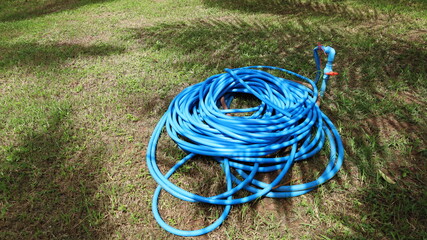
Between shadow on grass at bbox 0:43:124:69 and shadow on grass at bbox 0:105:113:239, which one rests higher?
shadow on grass at bbox 0:43:124:69

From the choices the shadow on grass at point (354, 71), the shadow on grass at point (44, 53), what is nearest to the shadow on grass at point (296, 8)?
the shadow on grass at point (354, 71)

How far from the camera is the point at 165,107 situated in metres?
3.02

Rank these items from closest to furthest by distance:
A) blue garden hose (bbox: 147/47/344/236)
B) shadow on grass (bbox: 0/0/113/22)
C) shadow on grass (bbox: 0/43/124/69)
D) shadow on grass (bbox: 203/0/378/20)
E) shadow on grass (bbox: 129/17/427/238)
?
shadow on grass (bbox: 129/17/427/238) < blue garden hose (bbox: 147/47/344/236) < shadow on grass (bbox: 0/43/124/69) < shadow on grass (bbox: 203/0/378/20) < shadow on grass (bbox: 0/0/113/22)

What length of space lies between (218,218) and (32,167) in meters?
1.69

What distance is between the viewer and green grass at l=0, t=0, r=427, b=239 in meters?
1.91

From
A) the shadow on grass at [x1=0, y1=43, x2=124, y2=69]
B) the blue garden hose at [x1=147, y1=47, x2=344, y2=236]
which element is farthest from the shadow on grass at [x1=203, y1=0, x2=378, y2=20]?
the blue garden hose at [x1=147, y1=47, x2=344, y2=236]

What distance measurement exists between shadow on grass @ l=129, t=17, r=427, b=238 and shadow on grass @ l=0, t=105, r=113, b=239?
977mm

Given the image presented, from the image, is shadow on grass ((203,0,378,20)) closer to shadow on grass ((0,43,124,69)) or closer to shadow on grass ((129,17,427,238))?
shadow on grass ((129,17,427,238))

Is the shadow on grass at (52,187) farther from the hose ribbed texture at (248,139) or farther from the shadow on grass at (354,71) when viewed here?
the shadow on grass at (354,71)

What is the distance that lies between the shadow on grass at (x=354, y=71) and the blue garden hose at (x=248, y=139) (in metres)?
0.20

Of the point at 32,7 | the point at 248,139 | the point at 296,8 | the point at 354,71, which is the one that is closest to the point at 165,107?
the point at 248,139

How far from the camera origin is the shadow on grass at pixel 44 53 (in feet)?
13.2

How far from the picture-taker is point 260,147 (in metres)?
2.18

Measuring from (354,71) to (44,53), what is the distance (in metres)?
4.63
